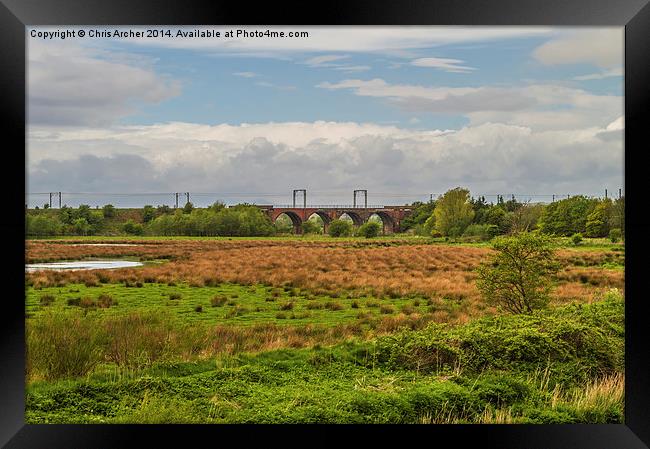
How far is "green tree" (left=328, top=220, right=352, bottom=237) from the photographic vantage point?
10.4 m

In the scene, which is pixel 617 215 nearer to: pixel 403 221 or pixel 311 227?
pixel 403 221

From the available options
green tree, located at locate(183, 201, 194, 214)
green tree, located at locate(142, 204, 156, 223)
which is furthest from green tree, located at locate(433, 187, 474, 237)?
green tree, located at locate(142, 204, 156, 223)

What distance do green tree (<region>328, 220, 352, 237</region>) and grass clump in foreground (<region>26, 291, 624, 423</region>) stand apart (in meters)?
3.42

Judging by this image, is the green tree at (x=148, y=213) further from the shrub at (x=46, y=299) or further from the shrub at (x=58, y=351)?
the shrub at (x=58, y=351)

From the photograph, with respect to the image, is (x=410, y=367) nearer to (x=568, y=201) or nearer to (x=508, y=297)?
(x=508, y=297)

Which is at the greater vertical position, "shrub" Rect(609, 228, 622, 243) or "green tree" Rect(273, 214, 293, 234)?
"green tree" Rect(273, 214, 293, 234)

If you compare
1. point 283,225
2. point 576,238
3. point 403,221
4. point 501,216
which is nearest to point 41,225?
point 283,225

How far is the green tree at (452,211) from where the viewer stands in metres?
10.1

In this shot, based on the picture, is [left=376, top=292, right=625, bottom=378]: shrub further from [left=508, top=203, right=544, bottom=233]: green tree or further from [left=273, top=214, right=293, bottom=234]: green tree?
[left=273, top=214, right=293, bottom=234]: green tree

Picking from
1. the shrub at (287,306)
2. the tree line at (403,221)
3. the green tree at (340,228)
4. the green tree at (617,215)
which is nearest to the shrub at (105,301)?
the tree line at (403,221)

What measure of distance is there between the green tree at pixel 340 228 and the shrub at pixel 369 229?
8.4 inches

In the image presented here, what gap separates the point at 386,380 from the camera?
19.6ft

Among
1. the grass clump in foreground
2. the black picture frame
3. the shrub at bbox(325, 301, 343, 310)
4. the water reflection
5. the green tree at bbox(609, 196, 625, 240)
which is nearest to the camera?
the black picture frame
